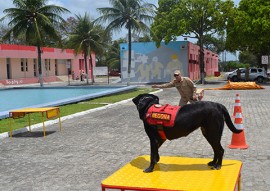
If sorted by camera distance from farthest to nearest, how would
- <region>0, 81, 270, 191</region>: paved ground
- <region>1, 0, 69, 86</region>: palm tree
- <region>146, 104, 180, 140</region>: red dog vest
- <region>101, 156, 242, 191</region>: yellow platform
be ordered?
<region>1, 0, 69, 86</region>: palm tree → <region>0, 81, 270, 191</region>: paved ground → <region>146, 104, 180, 140</region>: red dog vest → <region>101, 156, 242, 191</region>: yellow platform

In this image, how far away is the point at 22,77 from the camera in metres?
46.5

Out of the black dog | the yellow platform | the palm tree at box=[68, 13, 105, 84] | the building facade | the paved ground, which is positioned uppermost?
the palm tree at box=[68, 13, 105, 84]

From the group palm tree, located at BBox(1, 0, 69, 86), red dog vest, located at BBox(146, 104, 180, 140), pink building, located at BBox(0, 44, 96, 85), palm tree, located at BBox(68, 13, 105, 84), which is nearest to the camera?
red dog vest, located at BBox(146, 104, 180, 140)

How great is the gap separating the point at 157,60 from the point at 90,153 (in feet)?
109

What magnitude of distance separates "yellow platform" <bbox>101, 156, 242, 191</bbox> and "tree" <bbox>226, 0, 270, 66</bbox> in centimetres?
3058

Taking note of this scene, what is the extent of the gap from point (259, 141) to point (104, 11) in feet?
95.8

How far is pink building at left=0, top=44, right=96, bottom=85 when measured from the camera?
1679 inches

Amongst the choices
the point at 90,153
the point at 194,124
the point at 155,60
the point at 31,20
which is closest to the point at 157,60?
the point at 155,60


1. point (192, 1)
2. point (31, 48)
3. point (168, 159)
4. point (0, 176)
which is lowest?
point (0, 176)

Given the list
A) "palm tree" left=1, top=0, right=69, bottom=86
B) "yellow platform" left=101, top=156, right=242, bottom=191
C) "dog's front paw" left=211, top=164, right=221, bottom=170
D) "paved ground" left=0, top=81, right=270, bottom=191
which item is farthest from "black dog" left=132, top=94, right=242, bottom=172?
"palm tree" left=1, top=0, right=69, bottom=86

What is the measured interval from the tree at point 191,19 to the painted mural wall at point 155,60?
11.4ft

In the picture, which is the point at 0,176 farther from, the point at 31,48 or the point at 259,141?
the point at 31,48

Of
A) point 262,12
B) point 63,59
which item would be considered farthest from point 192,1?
point 63,59

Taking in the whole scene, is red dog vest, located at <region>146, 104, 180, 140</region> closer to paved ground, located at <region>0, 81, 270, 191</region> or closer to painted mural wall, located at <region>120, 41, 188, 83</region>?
paved ground, located at <region>0, 81, 270, 191</region>
